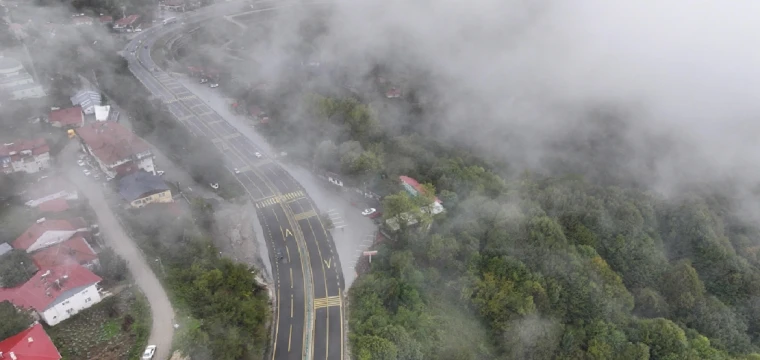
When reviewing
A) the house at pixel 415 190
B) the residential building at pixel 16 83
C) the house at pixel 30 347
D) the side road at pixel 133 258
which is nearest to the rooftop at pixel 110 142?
the side road at pixel 133 258

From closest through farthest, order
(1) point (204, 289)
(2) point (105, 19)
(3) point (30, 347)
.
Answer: (3) point (30, 347) < (1) point (204, 289) < (2) point (105, 19)

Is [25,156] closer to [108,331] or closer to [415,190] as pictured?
[108,331]

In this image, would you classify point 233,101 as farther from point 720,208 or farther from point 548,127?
point 720,208

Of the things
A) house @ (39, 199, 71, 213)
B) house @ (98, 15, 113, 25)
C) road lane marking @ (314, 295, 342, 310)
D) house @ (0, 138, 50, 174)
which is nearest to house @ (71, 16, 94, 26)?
house @ (98, 15, 113, 25)

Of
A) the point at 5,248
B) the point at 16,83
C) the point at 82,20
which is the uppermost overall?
the point at 5,248

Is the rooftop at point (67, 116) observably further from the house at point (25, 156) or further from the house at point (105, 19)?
the house at point (105, 19)

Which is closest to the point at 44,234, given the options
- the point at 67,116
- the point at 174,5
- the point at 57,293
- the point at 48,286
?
the point at 48,286
